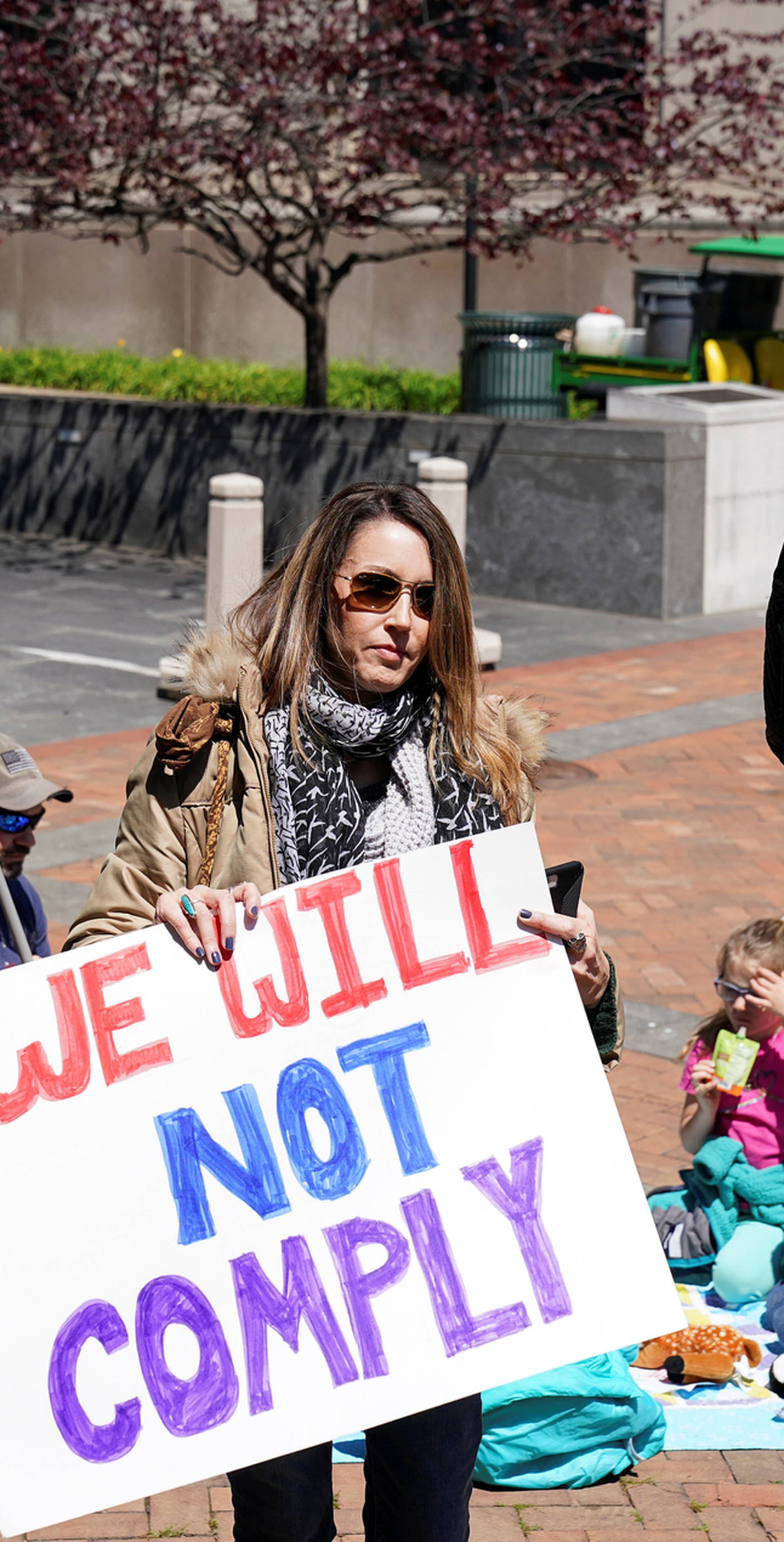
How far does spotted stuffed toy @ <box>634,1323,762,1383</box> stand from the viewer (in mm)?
3865

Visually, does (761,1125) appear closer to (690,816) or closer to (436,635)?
(436,635)

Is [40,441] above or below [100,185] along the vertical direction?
below

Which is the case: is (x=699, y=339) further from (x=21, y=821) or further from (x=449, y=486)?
(x=21, y=821)

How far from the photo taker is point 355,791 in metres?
2.61

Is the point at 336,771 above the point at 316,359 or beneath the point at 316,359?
beneath

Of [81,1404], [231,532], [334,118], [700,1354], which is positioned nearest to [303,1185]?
[81,1404]

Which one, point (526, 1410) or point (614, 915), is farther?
point (614, 915)

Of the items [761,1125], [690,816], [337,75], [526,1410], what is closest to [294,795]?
[526,1410]

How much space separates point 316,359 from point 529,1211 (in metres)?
14.0

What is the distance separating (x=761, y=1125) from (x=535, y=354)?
1122 centimetres

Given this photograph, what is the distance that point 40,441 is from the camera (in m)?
17.1

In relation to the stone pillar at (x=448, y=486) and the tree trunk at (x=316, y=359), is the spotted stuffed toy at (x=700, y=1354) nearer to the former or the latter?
the stone pillar at (x=448, y=486)

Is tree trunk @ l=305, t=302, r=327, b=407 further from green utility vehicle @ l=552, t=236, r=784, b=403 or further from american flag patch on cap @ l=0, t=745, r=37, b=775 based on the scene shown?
american flag patch on cap @ l=0, t=745, r=37, b=775

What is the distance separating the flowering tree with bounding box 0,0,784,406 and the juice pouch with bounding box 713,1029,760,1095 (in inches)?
420
